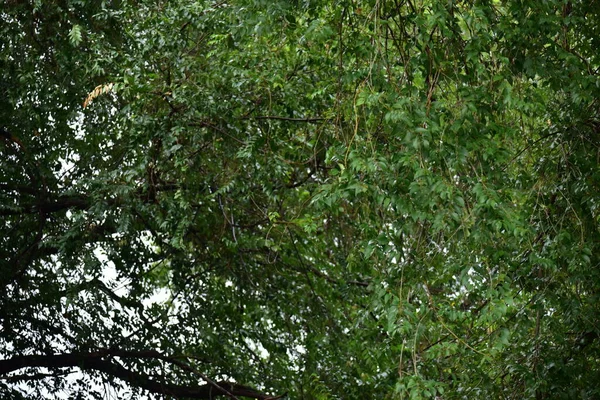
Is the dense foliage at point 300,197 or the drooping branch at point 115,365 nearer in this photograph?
the dense foliage at point 300,197

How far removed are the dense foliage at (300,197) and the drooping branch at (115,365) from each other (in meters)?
0.02

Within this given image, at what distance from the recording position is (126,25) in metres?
6.17

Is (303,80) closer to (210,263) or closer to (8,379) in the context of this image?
(210,263)

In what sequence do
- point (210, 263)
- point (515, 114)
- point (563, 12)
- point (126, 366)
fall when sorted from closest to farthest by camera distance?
point (563, 12) < point (515, 114) < point (210, 263) < point (126, 366)

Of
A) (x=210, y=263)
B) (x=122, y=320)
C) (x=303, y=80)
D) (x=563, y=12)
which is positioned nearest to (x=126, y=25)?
(x=303, y=80)

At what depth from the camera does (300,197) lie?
248 inches

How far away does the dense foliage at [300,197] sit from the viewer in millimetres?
4051

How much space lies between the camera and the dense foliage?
4051 mm

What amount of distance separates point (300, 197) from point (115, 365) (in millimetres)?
1864

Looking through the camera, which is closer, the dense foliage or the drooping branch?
the dense foliage

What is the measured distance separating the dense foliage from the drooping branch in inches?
0.7

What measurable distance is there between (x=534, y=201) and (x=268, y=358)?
2.49 meters

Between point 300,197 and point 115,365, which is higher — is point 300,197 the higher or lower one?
the higher one

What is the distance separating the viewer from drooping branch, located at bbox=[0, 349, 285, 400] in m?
7.01
